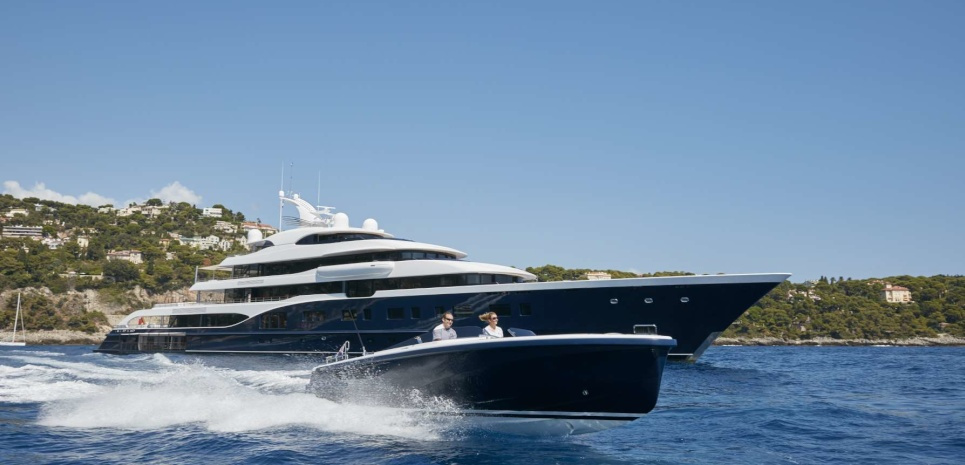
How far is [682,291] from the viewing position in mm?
22750

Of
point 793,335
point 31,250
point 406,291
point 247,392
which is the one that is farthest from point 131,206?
point 247,392

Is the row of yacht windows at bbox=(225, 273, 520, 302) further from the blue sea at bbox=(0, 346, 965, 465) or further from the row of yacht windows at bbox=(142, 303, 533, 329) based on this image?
the blue sea at bbox=(0, 346, 965, 465)

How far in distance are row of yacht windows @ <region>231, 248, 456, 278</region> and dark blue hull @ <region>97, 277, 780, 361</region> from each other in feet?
6.22

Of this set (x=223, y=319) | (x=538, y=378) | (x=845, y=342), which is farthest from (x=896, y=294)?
(x=538, y=378)

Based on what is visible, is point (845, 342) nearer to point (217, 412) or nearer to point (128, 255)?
point (217, 412)

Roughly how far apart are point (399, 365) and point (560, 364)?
2.48 metres

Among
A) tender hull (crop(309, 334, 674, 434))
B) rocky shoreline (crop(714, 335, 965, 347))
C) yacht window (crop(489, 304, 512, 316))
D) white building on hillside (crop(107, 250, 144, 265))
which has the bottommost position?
rocky shoreline (crop(714, 335, 965, 347))

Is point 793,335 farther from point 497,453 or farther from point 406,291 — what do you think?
point 497,453

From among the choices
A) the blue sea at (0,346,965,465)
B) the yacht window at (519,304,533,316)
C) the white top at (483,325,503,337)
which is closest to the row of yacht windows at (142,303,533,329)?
the yacht window at (519,304,533,316)

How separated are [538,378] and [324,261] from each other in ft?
69.6

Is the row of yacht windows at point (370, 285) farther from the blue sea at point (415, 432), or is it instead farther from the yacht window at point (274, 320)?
the blue sea at point (415, 432)

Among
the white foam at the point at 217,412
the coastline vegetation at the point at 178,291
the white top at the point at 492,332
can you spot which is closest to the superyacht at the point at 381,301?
the white foam at the point at 217,412

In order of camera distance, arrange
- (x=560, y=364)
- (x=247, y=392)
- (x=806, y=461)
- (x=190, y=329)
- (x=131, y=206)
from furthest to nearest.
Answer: (x=131, y=206) < (x=190, y=329) < (x=247, y=392) < (x=560, y=364) < (x=806, y=461)

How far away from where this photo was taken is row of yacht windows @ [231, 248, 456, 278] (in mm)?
28656
